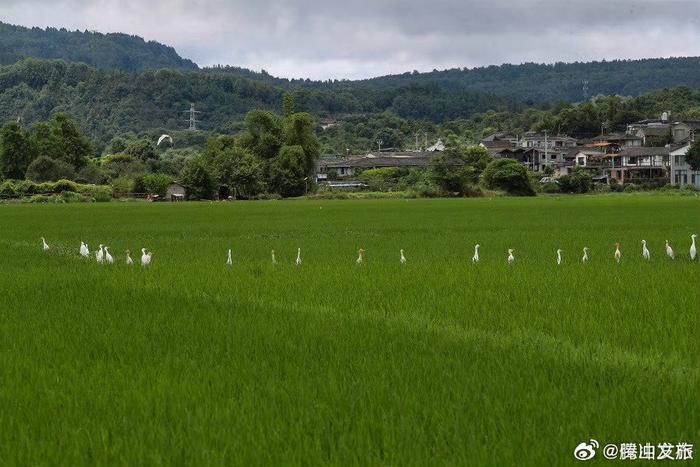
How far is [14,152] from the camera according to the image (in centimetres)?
8231

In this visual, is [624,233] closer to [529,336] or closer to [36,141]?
[529,336]

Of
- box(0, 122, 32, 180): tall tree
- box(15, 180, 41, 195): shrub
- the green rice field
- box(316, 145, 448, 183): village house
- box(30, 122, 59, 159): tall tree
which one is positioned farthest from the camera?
box(316, 145, 448, 183): village house

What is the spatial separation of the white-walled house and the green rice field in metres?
68.7

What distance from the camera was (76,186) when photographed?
7194cm

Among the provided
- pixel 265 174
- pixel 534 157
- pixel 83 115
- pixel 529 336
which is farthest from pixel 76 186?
pixel 83 115

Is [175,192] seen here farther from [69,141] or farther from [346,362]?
[346,362]

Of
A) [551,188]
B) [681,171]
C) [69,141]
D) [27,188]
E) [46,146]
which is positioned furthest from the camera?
[69,141]

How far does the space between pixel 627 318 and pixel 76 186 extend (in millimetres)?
68626

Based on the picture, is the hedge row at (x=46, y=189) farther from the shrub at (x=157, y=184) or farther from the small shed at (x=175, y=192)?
the small shed at (x=175, y=192)

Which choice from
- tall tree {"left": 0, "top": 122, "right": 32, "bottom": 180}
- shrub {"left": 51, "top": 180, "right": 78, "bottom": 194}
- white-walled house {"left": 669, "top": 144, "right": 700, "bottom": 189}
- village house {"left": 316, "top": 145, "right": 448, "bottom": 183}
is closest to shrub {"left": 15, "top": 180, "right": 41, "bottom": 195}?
shrub {"left": 51, "top": 180, "right": 78, "bottom": 194}

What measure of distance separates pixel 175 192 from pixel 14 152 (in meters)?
19.0

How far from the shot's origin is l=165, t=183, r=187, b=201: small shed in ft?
242

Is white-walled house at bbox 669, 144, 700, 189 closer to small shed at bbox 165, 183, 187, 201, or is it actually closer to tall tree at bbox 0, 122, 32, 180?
small shed at bbox 165, 183, 187, 201

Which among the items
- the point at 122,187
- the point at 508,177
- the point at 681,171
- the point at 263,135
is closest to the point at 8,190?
the point at 122,187
